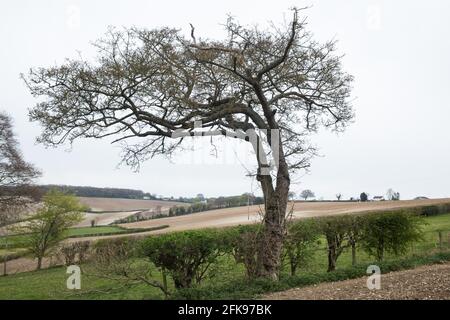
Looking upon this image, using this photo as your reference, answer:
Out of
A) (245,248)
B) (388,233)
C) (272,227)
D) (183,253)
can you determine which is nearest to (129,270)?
(183,253)

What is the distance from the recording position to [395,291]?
7.91m

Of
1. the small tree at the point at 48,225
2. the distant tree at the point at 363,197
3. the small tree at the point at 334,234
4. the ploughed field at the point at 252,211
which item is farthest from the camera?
the distant tree at the point at 363,197

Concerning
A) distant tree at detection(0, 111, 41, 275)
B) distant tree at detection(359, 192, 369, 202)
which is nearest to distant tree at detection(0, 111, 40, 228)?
distant tree at detection(0, 111, 41, 275)

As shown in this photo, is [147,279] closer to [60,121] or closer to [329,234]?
[60,121]

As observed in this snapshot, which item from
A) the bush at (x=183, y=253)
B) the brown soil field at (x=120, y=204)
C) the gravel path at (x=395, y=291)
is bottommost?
the gravel path at (x=395, y=291)

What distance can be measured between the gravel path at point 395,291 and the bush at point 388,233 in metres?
5.69

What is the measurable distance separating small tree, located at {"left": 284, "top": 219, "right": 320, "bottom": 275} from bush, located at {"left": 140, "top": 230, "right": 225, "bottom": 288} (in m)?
3.34

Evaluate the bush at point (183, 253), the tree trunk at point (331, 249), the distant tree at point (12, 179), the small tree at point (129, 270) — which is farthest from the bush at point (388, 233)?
the distant tree at point (12, 179)

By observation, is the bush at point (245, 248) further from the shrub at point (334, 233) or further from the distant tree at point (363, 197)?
the distant tree at point (363, 197)

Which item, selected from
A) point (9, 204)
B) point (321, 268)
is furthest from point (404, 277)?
point (9, 204)

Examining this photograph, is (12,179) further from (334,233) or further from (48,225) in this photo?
(334,233)

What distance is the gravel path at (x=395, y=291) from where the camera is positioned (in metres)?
7.43

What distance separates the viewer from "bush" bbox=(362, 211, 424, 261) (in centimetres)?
1536

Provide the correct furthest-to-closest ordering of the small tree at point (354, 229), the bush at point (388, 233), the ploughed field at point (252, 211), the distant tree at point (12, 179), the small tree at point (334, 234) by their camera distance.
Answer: the ploughed field at point (252, 211) < the distant tree at point (12, 179) < the bush at point (388, 233) < the small tree at point (354, 229) < the small tree at point (334, 234)
